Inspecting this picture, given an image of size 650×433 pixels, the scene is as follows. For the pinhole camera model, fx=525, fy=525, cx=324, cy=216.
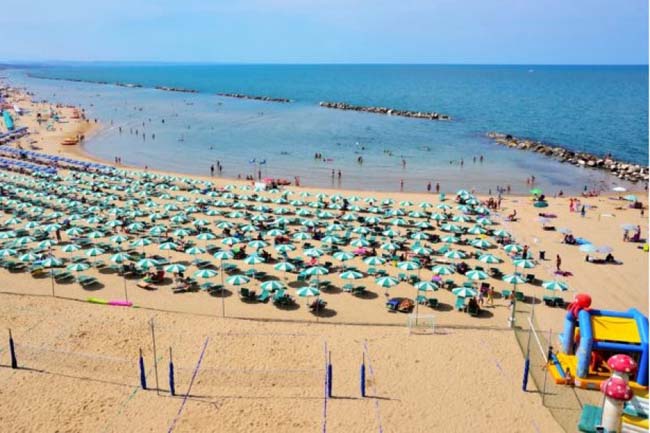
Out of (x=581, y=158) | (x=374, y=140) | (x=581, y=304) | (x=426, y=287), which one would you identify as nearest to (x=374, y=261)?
(x=426, y=287)

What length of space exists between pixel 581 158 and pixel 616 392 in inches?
2275

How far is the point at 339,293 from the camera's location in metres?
23.6

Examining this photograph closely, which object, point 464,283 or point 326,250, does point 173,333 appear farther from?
point 464,283

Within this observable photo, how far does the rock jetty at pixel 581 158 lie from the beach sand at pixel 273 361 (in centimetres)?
3375

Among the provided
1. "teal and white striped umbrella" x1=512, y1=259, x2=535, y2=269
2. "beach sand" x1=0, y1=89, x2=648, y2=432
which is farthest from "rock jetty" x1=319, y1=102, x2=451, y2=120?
"beach sand" x1=0, y1=89, x2=648, y2=432

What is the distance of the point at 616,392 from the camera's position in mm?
10820

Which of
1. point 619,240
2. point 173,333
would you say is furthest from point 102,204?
point 619,240

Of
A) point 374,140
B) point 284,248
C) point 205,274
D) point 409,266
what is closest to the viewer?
point 205,274

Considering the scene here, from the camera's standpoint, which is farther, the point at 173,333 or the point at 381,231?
the point at 381,231

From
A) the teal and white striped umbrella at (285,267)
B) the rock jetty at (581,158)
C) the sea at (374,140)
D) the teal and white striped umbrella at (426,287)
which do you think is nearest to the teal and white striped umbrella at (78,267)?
the teal and white striped umbrella at (285,267)

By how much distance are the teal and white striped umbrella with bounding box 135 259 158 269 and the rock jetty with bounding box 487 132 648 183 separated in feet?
157

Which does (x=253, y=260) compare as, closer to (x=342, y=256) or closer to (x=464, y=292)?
(x=342, y=256)

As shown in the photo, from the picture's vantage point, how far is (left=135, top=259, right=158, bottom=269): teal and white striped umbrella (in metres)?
24.4

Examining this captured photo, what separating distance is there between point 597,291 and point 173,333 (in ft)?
62.5
